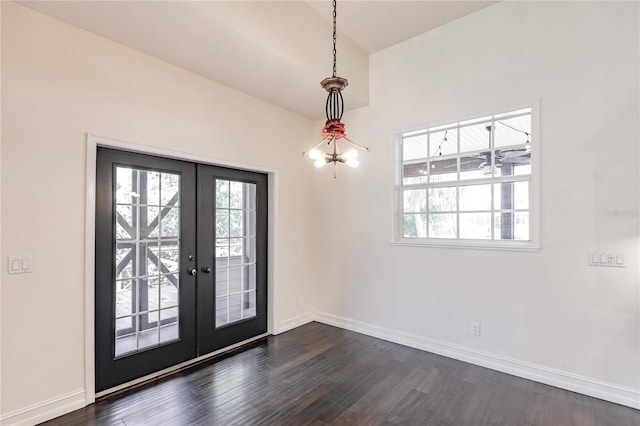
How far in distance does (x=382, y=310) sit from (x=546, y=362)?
5.73ft

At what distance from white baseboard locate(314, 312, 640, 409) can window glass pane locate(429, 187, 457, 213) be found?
1.55m

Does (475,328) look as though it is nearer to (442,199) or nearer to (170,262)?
(442,199)

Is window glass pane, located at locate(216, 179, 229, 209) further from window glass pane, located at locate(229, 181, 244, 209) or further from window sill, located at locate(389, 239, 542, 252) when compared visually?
window sill, located at locate(389, 239, 542, 252)

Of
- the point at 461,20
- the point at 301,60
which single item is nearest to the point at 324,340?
the point at 301,60

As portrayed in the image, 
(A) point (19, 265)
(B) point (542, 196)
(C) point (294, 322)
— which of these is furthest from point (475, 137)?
(A) point (19, 265)

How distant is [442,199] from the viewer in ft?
12.4

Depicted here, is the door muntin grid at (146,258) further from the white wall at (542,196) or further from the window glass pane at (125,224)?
the white wall at (542,196)

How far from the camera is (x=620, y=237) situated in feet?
8.70

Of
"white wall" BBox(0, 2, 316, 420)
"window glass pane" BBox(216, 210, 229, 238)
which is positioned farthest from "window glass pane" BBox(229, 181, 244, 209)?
"white wall" BBox(0, 2, 316, 420)

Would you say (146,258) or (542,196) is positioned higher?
(542,196)

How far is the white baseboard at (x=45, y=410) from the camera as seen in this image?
2.24 m

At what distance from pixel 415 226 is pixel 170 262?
2882 millimetres

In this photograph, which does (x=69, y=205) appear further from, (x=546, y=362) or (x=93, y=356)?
(x=546, y=362)

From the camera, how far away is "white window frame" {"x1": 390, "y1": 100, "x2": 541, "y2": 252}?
9.96ft
